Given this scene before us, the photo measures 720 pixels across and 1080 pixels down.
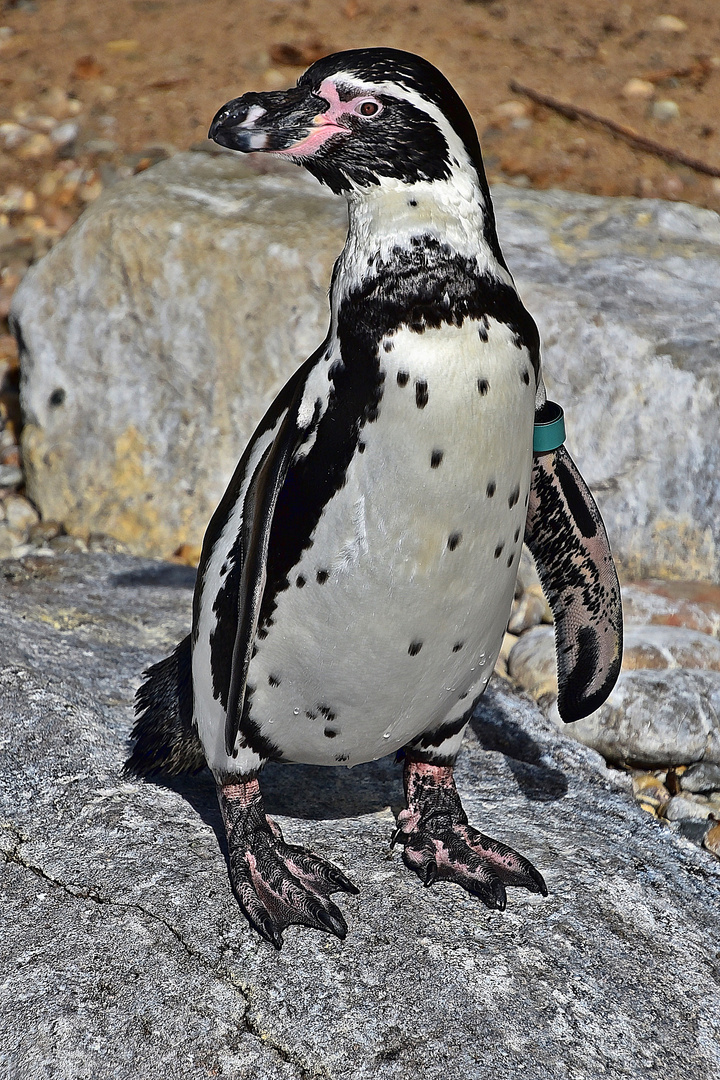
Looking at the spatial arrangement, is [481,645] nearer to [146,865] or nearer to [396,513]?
[396,513]

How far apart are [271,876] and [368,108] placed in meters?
1.35

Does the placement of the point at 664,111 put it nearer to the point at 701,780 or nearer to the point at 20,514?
the point at 20,514

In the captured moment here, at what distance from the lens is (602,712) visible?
9.98ft

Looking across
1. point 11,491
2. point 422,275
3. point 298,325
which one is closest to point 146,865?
point 422,275

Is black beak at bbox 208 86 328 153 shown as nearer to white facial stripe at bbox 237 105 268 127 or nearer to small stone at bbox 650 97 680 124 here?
white facial stripe at bbox 237 105 268 127

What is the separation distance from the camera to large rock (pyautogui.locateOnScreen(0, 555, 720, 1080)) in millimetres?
1809

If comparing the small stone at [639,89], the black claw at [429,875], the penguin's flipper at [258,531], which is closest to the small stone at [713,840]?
the black claw at [429,875]

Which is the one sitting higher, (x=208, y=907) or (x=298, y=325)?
(x=298, y=325)

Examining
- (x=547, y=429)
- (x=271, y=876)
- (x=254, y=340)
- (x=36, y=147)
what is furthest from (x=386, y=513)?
(x=36, y=147)

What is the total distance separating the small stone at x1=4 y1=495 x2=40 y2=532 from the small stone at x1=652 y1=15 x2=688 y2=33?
458 cm

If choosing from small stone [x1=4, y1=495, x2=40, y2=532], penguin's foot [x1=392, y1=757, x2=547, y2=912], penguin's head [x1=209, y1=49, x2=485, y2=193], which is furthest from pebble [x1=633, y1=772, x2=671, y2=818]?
small stone [x1=4, y1=495, x2=40, y2=532]

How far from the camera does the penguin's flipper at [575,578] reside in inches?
88.1

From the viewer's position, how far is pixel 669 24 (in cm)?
647

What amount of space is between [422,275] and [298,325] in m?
2.25
